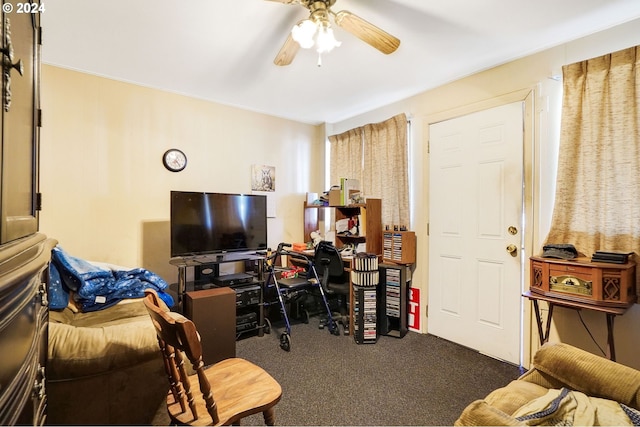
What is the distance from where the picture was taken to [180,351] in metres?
1.12

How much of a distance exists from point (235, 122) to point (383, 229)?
229cm

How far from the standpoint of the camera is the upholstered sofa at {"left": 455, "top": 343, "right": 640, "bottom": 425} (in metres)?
1.01

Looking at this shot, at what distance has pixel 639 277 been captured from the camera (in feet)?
6.34

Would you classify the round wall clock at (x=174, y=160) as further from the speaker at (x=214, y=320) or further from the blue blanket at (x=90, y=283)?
the speaker at (x=214, y=320)

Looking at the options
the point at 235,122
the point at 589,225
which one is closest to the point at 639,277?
the point at 589,225

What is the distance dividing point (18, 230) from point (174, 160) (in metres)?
2.78

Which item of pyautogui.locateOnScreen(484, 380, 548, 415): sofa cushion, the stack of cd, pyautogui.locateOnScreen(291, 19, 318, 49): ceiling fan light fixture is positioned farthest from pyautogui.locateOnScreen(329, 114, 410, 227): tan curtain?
pyautogui.locateOnScreen(484, 380, 548, 415): sofa cushion

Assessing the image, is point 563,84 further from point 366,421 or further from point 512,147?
point 366,421

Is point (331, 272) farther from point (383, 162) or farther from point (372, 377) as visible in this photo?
point (383, 162)

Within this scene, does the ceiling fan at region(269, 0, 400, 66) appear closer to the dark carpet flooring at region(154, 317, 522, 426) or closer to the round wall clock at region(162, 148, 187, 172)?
the round wall clock at region(162, 148, 187, 172)

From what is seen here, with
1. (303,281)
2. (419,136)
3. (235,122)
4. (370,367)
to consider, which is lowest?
(370,367)

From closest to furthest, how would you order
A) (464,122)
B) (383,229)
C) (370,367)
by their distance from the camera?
(370,367)
(464,122)
(383,229)

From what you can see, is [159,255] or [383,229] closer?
[159,255]

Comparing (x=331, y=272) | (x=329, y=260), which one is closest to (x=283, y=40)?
(x=329, y=260)
